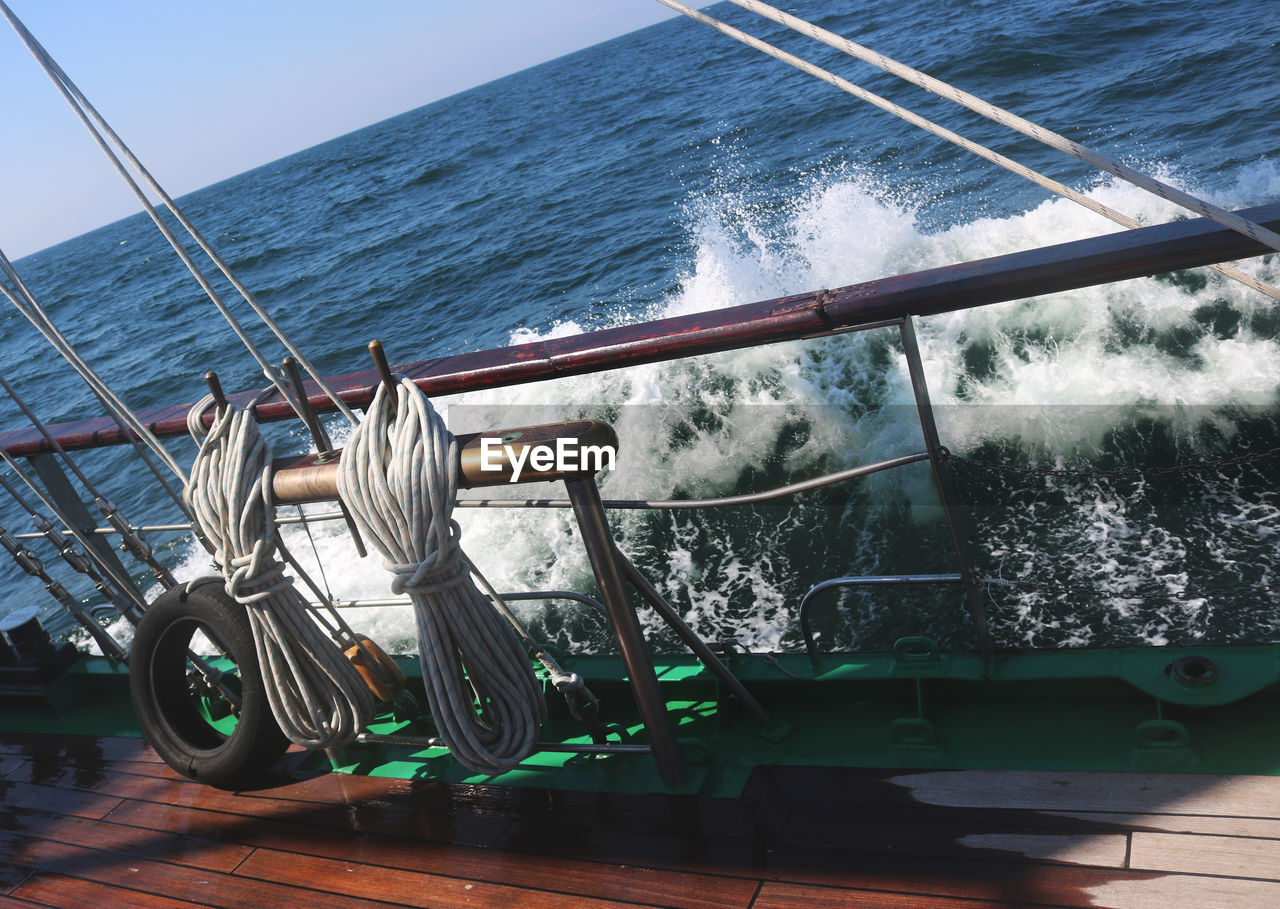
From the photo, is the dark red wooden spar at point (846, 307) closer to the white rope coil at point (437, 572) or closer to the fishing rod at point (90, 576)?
the white rope coil at point (437, 572)

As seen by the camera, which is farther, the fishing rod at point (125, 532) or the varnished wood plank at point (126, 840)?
the fishing rod at point (125, 532)

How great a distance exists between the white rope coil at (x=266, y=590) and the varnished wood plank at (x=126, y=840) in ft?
1.21

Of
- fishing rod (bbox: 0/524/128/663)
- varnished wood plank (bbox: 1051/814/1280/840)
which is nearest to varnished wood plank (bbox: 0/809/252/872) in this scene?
Answer: fishing rod (bbox: 0/524/128/663)

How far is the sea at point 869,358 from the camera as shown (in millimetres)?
4859

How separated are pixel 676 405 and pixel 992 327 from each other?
2.48 meters

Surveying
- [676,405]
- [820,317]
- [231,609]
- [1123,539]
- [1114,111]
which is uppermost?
[820,317]

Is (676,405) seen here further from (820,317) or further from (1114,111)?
(1114,111)

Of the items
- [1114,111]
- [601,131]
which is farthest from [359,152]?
[1114,111]

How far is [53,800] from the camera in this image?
8.18 ft

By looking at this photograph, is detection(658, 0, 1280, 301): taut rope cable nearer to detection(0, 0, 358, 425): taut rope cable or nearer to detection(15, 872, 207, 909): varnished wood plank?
detection(0, 0, 358, 425): taut rope cable

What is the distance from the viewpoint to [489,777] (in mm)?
2166

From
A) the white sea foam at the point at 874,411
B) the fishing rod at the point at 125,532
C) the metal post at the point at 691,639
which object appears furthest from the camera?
the white sea foam at the point at 874,411

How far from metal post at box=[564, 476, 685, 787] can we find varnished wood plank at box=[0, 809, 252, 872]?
999mm

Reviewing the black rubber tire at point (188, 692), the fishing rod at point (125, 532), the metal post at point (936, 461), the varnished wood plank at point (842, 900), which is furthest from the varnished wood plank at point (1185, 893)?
the fishing rod at point (125, 532)
